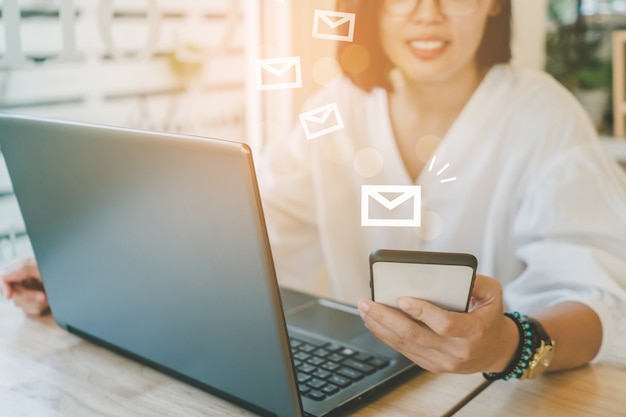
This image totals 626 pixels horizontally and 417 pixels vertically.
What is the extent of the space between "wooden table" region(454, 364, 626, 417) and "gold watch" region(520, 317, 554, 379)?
21 millimetres

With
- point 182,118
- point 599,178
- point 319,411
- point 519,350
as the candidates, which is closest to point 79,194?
point 319,411

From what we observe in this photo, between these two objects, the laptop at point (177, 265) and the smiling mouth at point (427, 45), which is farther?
the smiling mouth at point (427, 45)

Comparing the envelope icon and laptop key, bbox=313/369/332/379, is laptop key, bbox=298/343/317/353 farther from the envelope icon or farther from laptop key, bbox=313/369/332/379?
the envelope icon

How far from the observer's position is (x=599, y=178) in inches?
39.4

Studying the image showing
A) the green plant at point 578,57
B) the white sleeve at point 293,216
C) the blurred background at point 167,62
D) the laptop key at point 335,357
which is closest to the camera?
the laptop key at point 335,357

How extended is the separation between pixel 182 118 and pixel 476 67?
744 mm

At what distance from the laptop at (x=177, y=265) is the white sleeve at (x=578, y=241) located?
0.85ft

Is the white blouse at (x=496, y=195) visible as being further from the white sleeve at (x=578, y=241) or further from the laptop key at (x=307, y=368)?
the laptop key at (x=307, y=368)

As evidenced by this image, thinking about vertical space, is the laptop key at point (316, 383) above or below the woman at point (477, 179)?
below

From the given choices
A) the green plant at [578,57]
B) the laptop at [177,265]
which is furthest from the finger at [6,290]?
the green plant at [578,57]

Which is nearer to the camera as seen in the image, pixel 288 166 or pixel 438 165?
pixel 438 165

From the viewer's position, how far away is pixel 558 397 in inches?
29.3

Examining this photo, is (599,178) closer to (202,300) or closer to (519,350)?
(519,350)

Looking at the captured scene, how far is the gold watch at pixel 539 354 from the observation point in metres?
0.75
